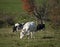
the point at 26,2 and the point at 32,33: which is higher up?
the point at 26,2

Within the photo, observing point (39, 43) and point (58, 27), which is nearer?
point (39, 43)

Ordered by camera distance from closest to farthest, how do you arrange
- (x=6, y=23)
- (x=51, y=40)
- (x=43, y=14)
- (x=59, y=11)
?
(x=51, y=40) → (x=59, y=11) → (x=6, y=23) → (x=43, y=14)

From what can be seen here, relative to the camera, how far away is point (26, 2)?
45.0 metres

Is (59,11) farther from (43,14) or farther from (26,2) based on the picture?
(26,2)

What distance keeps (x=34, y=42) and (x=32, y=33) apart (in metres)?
3.72

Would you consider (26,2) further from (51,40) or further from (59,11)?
(51,40)

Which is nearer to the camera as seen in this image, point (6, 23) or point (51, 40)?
point (51, 40)

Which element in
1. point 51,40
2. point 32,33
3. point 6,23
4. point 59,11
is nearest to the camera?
point 51,40

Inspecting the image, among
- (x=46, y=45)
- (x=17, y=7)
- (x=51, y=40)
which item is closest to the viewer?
(x=46, y=45)

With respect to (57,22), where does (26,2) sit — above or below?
above

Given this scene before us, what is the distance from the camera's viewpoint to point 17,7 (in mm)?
53125

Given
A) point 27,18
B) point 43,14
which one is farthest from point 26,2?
point 43,14

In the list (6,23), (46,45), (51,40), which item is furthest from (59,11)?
(46,45)

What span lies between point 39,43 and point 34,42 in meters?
0.51
